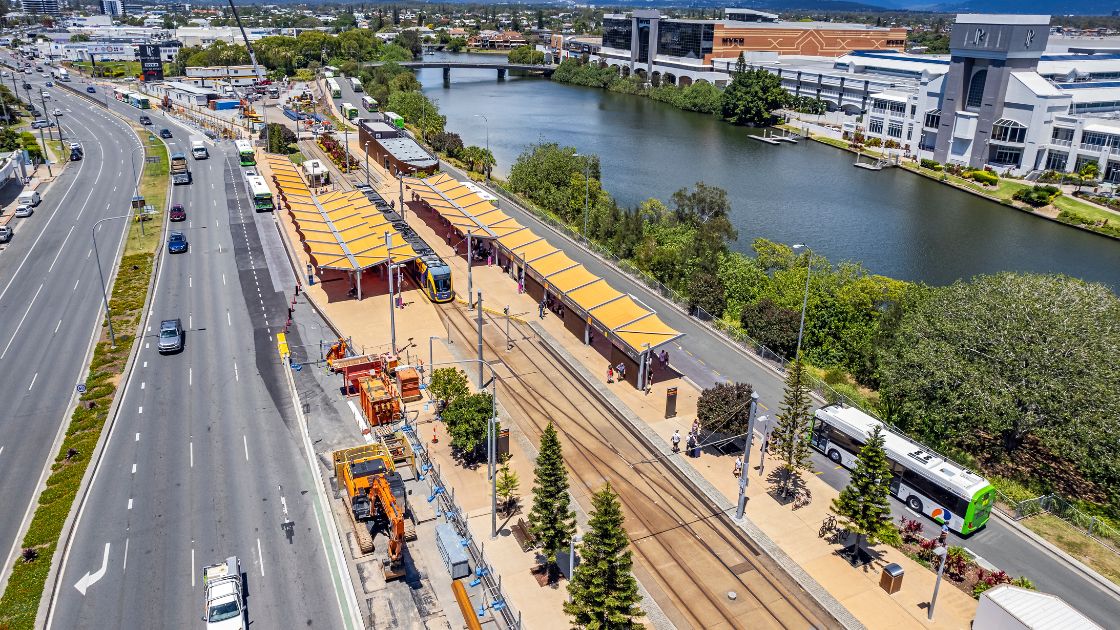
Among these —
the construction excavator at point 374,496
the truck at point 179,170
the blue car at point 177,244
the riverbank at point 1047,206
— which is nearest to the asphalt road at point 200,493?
the construction excavator at point 374,496

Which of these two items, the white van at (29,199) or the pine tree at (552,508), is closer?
the pine tree at (552,508)

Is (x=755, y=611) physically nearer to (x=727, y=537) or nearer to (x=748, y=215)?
(x=727, y=537)

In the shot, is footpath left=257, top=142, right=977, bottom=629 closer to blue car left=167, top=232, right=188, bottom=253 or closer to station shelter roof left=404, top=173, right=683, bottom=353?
station shelter roof left=404, top=173, right=683, bottom=353

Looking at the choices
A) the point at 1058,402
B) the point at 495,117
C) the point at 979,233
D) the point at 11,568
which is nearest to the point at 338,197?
the point at 11,568

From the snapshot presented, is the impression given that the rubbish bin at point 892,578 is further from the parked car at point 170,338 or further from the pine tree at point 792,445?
the parked car at point 170,338

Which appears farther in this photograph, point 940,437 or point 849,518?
point 940,437

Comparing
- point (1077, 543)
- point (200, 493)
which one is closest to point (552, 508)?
point (200, 493)
